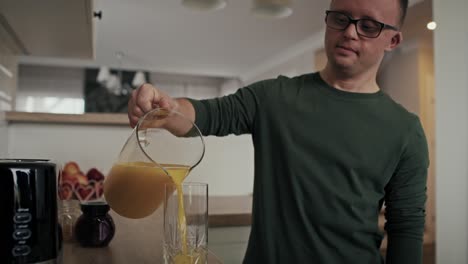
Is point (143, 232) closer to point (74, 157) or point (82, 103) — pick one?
point (74, 157)

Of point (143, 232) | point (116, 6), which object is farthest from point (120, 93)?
point (143, 232)

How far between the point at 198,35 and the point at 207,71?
244cm

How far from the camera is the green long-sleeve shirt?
894 millimetres

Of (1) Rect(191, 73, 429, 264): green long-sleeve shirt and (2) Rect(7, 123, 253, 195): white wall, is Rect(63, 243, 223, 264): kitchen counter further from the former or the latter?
(2) Rect(7, 123, 253, 195): white wall

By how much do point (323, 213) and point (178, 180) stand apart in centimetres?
37

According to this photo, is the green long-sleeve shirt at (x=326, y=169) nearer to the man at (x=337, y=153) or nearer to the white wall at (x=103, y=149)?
the man at (x=337, y=153)

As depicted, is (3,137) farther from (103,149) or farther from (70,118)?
(103,149)

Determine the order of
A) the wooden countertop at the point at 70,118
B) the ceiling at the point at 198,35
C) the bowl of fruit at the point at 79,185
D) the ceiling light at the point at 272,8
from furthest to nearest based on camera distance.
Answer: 1. the ceiling at the point at 198,35
2. the ceiling light at the point at 272,8
3. the wooden countertop at the point at 70,118
4. the bowl of fruit at the point at 79,185

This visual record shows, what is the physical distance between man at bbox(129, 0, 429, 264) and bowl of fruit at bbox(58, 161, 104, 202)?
59cm

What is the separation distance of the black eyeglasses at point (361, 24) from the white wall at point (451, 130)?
1530 millimetres

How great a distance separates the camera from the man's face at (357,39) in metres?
0.90

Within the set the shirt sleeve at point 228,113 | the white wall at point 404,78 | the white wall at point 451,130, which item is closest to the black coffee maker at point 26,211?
the shirt sleeve at point 228,113

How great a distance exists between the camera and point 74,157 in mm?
1744

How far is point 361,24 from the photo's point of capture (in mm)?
906
